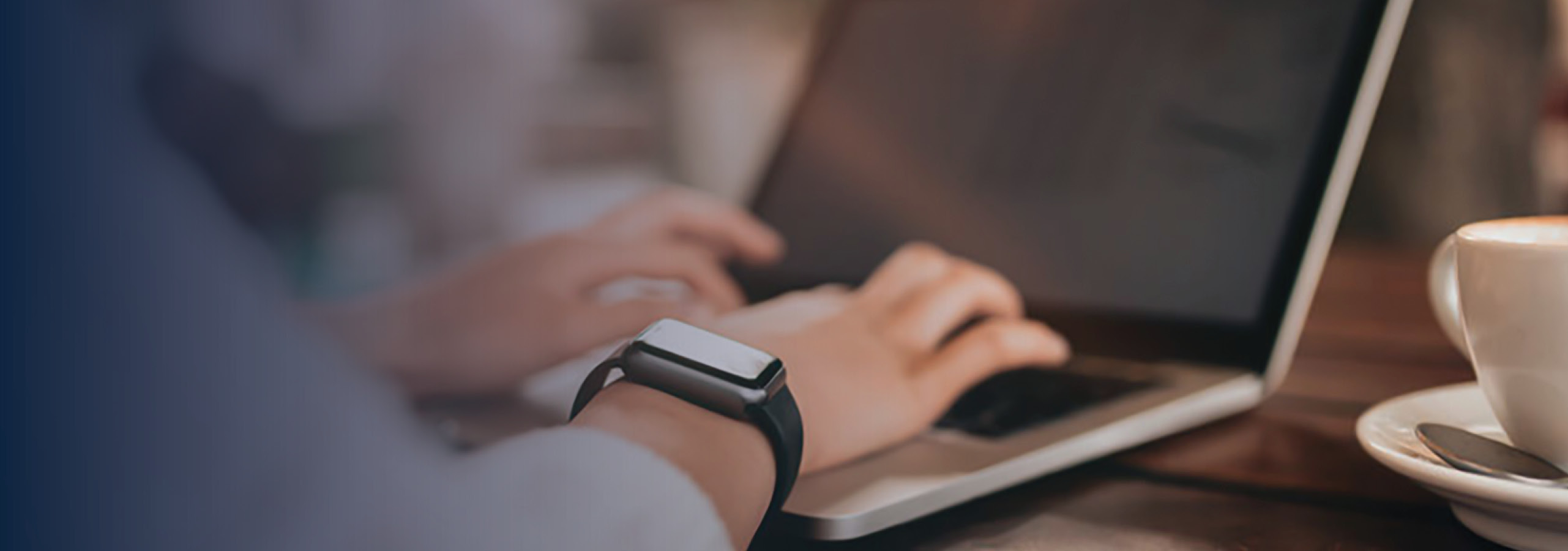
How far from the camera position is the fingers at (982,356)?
0.30 meters

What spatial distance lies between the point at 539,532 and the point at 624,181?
0.76ft

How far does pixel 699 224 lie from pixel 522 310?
12cm

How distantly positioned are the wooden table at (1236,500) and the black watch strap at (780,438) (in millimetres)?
14

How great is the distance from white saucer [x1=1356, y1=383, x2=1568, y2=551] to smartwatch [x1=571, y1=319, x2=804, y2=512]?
5.2 inches

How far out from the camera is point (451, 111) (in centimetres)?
25

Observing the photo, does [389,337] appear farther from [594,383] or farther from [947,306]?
[947,306]

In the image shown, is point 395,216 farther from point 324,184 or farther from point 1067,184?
point 1067,184

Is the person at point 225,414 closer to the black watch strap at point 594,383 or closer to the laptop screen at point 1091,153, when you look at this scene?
the black watch strap at point 594,383

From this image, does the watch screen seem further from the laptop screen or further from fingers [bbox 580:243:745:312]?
the laptop screen

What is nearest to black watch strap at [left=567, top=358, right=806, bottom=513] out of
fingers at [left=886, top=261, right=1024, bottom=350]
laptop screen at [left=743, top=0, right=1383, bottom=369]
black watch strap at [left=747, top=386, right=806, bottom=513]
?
black watch strap at [left=747, top=386, right=806, bottom=513]

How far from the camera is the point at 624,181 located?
0.39 metres

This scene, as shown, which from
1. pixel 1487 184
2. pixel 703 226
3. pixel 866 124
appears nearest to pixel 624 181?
pixel 703 226

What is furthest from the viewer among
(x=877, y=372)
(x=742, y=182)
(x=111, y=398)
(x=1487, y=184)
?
(x=1487, y=184)

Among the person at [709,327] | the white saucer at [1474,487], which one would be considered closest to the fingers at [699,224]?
the person at [709,327]
